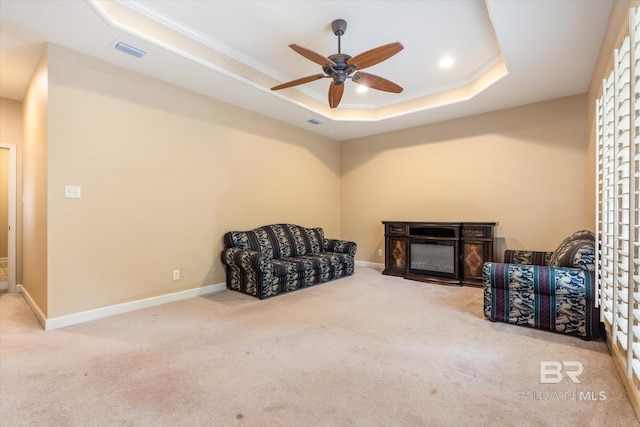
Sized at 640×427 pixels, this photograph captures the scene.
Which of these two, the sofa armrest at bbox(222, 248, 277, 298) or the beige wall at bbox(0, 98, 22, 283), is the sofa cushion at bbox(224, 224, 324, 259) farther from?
the beige wall at bbox(0, 98, 22, 283)

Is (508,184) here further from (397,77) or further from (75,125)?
(75,125)

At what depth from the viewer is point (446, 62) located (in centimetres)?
379

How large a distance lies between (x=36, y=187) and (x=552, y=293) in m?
5.13

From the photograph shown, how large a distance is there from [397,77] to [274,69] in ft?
5.46

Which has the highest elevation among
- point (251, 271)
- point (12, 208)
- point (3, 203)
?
point (3, 203)

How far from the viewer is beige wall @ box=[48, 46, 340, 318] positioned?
2957 millimetres

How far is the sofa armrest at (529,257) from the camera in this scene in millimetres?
3734

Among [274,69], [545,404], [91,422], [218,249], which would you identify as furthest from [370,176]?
[91,422]

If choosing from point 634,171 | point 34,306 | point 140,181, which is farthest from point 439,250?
point 34,306

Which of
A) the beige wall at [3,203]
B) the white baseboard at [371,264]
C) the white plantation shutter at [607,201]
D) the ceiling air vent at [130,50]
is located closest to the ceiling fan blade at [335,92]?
the ceiling air vent at [130,50]

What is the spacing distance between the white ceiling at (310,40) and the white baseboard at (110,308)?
2.56 metres

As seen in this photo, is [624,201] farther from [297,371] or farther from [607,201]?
[297,371]

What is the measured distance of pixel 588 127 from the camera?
3896mm

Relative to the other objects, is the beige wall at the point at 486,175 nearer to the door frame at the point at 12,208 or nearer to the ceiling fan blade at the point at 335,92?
the ceiling fan blade at the point at 335,92
